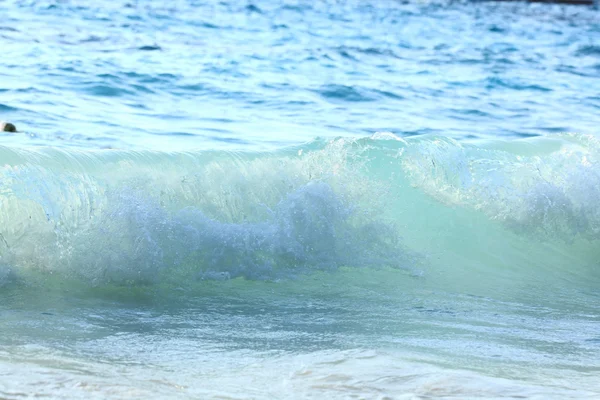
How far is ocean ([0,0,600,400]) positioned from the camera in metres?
3.52

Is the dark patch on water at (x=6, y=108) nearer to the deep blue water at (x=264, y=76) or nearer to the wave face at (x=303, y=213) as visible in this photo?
the deep blue water at (x=264, y=76)

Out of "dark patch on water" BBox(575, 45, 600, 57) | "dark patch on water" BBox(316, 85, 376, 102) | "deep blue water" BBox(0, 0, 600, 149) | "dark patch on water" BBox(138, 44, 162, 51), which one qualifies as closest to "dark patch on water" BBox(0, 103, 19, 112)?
"deep blue water" BBox(0, 0, 600, 149)

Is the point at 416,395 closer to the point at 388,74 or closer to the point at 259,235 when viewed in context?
the point at 259,235

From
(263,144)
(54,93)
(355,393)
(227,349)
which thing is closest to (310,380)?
(355,393)

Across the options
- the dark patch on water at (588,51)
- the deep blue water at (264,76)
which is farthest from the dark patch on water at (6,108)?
the dark patch on water at (588,51)

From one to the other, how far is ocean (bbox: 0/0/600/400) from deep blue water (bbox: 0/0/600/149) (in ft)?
0.27

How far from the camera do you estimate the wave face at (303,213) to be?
16.0ft

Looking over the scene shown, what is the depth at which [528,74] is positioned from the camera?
1488cm

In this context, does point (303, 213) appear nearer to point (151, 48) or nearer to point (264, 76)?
point (264, 76)

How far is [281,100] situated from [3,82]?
324 centimetres

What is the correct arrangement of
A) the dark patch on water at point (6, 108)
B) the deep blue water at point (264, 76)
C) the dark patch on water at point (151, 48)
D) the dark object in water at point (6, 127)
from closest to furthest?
the dark object in water at point (6, 127), the dark patch on water at point (6, 108), the deep blue water at point (264, 76), the dark patch on water at point (151, 48)

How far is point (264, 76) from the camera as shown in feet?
41.3

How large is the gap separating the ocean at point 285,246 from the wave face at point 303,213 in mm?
14

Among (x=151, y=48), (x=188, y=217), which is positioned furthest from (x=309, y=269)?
(x=151, y=48)
